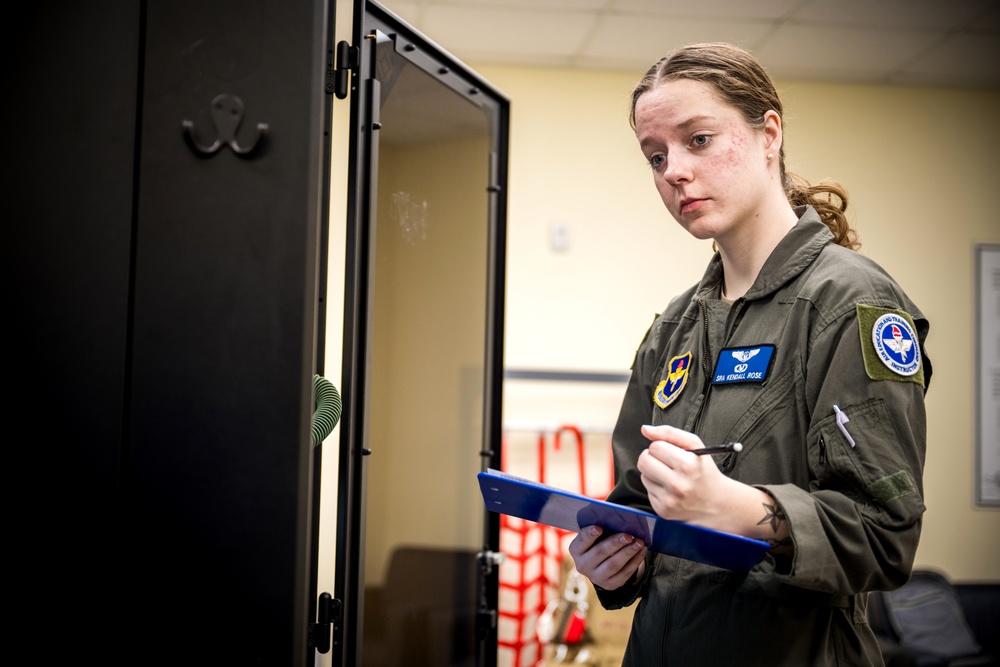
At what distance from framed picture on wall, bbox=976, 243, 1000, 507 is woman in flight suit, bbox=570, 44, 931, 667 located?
330 cm

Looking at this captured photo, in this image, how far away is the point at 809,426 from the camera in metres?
0.89

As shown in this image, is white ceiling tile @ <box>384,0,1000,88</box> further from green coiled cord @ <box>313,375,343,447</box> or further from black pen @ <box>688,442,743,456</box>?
black pen @ <box>688,442,743,456</box>

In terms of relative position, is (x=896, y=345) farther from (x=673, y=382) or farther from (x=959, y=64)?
(x=959, y=64)

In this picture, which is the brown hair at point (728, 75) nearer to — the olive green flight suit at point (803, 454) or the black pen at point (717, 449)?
the olive green flight suit at point (803, 454)

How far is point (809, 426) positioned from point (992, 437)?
3626 millimetres

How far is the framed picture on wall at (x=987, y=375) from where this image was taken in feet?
12.6

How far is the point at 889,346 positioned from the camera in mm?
834

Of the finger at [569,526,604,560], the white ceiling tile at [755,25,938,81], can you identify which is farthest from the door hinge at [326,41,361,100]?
the white ceiling tile at [755,25,938,81]

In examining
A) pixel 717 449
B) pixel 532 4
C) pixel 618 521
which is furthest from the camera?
pixel 532 4

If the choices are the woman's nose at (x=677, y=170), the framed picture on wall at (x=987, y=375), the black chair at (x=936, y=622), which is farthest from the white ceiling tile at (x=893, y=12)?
the woman's nose at (x=677, y=170)

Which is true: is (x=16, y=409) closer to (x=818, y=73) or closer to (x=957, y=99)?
(x=818, y=73)

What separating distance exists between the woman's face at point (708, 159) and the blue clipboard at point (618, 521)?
376 millimetres

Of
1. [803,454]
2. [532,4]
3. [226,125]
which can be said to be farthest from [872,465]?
[532,4]

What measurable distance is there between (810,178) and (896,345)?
3115 mm
